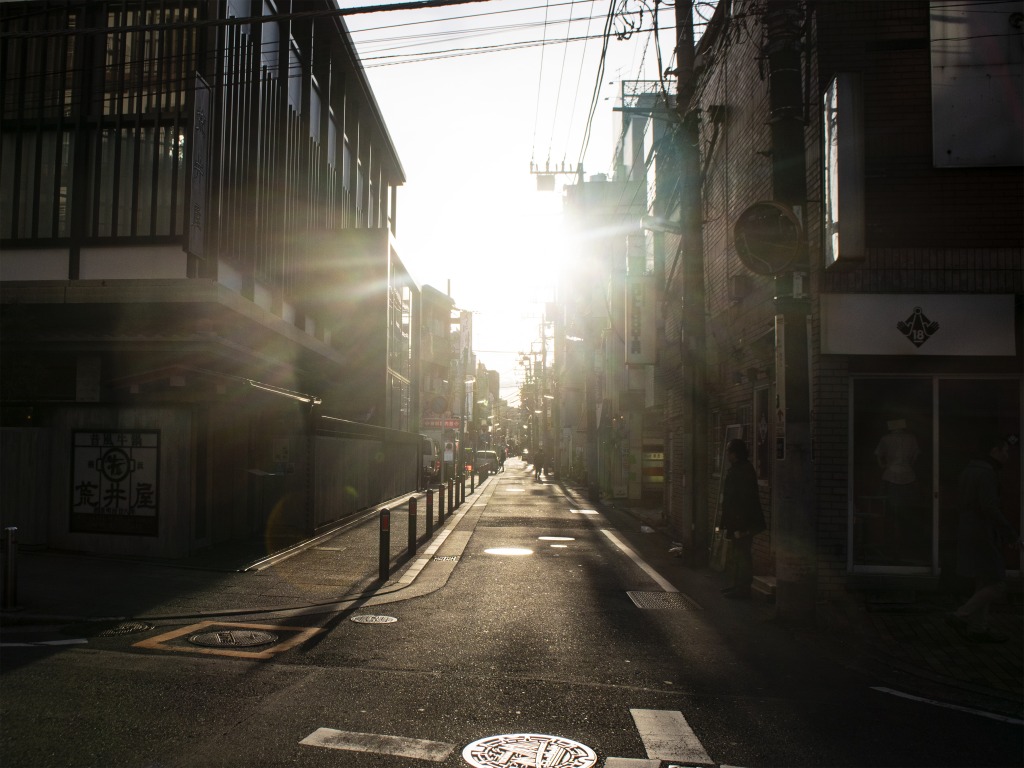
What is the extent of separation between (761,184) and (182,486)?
988cm

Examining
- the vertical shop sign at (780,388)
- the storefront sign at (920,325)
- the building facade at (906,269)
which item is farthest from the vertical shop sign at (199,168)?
the storefront sign at (920,325)

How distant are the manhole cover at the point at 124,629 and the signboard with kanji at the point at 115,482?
495 centimetres

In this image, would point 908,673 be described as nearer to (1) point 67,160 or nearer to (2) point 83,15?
(1) point 67,160

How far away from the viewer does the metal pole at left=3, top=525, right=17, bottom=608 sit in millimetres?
9047

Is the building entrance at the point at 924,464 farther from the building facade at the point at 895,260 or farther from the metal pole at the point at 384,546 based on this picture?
the metal pole at the point at 384,546

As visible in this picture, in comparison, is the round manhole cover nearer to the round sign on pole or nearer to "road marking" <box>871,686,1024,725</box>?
"road marking" <box>871,686,1024,725</box>

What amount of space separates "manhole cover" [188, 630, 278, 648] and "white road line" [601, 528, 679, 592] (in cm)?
555

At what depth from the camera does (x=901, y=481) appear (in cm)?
1062

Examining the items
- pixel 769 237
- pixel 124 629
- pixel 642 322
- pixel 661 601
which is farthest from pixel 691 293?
pixel 124 629

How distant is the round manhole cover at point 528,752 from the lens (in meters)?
4.77

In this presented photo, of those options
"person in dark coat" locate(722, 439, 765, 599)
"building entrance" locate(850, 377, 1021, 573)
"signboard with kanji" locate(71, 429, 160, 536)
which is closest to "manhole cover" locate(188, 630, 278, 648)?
"signboard with kanji" locate(71, 429, 160, 536)

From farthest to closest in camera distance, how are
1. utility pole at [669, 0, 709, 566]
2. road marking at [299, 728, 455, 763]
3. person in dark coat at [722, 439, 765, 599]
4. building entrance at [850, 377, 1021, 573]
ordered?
utility pole at [669, 0, 709, 566]
person in dark coat at [722, 439, 765, 599]
building entrance at [850, 377, 1021, 573]
road marking at [299, 728, 455, 763]

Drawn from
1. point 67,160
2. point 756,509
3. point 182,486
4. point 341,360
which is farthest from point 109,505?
point 341,360

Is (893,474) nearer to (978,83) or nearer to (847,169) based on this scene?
(847,169)
